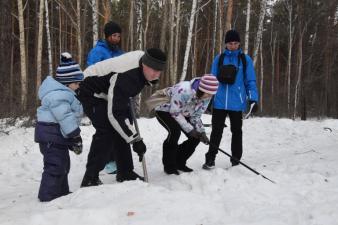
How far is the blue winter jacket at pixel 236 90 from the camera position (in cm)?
577

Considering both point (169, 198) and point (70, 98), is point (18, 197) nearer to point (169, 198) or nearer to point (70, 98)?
point (70, 98)

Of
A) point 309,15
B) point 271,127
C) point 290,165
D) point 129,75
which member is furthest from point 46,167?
point 309,15

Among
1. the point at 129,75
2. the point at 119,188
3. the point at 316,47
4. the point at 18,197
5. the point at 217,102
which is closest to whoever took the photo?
the point at 119,188

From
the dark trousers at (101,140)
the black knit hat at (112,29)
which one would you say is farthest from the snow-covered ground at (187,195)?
the black knit hat at (112,29)

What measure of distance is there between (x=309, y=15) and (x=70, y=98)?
22703 millimetres

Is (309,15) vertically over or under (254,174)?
over

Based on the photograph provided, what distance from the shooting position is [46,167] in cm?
449

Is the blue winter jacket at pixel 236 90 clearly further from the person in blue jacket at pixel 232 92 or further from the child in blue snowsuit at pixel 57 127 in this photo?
the child in blue snowsuit at pixel 57 127

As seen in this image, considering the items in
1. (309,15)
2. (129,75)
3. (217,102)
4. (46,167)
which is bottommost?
(46,167)

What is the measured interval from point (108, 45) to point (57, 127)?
1752 mm

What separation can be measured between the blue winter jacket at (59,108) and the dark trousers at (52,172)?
193 mm

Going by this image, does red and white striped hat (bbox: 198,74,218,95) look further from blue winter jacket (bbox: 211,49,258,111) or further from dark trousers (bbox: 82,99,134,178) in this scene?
dark trousers (bbox: 82,99,134,178)

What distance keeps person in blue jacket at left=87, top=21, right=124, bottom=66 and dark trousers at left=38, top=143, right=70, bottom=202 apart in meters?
1.62

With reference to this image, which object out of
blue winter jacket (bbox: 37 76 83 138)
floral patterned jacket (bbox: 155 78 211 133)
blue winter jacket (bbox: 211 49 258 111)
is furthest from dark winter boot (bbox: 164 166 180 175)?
blue winter jacket (bbox: 37 76 83 138)
